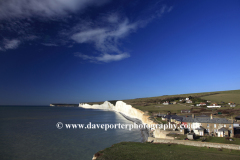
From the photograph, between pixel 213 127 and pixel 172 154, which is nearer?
pixel 172 154

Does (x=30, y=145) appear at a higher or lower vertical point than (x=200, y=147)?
lower

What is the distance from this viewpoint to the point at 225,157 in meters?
14.7

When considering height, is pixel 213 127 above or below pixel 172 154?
above

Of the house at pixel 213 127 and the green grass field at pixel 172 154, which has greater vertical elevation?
the house at pixel 213 127

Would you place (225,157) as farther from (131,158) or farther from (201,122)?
(201,122)

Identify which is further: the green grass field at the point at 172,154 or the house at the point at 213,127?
the house at the point at 213,127

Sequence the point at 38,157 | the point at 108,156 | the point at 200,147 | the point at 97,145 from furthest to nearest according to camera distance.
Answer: the point at 97,145 → the point at 38,157 → the point at 200,147 → the point at 108,156

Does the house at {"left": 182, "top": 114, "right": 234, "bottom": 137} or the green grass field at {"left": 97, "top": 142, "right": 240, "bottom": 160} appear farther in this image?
the house at {"left": 182, "top": 114, "right": 234, "bottom": 137}

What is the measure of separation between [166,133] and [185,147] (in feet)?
23.3

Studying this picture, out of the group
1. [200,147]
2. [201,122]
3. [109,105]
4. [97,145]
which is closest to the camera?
[200,147]

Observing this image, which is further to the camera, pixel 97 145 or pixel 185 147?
pixel 97 145

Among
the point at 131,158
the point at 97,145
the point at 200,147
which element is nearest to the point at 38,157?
the point at 97,145

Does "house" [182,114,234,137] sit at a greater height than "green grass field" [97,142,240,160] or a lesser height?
greater

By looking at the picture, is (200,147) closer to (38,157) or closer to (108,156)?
Result: (108,156)
